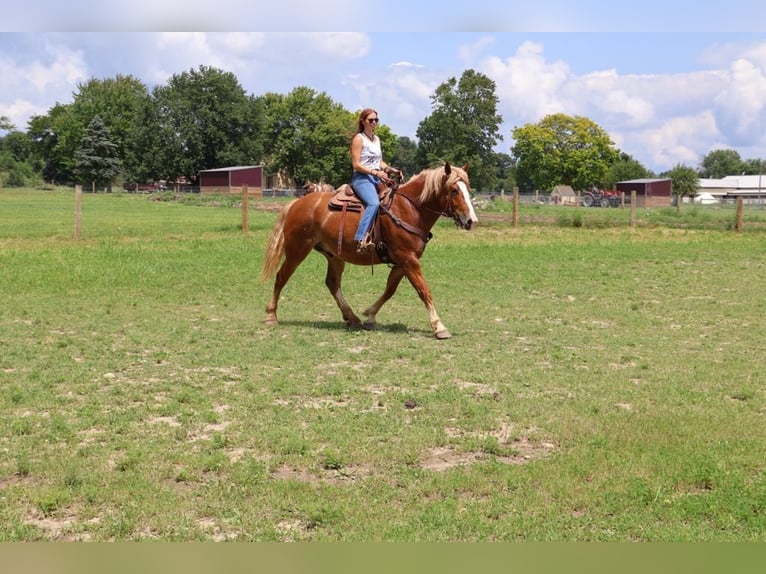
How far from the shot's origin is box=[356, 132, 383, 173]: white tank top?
910 cm

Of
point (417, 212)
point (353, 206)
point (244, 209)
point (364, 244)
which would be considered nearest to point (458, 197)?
point (417, 212)

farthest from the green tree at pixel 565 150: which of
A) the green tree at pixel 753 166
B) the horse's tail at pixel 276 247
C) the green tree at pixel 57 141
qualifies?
the horse's tail at pixel 276 247

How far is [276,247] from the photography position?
10.3m

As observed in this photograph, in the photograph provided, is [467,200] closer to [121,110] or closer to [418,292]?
[418,292]

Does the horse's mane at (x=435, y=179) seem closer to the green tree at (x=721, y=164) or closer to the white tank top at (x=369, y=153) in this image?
the white tank top at (x=369, y=153)

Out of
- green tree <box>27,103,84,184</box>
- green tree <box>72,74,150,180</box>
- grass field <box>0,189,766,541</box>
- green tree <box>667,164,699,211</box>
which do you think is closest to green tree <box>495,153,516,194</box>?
green tree <box>667,164,699,211</box>

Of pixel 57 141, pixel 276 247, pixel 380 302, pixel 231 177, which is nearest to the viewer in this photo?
pixel 380 302

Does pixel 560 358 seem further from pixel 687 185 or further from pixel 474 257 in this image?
pixel 687 185

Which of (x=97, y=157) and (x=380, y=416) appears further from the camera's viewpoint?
(x=97, y=157)

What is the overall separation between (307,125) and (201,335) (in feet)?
289

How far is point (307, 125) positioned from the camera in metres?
94.2

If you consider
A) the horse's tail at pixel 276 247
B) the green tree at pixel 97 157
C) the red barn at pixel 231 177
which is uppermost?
the green tree at pixel 97 157

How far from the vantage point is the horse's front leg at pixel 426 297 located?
8945 millimetres

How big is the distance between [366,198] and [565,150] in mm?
95190
